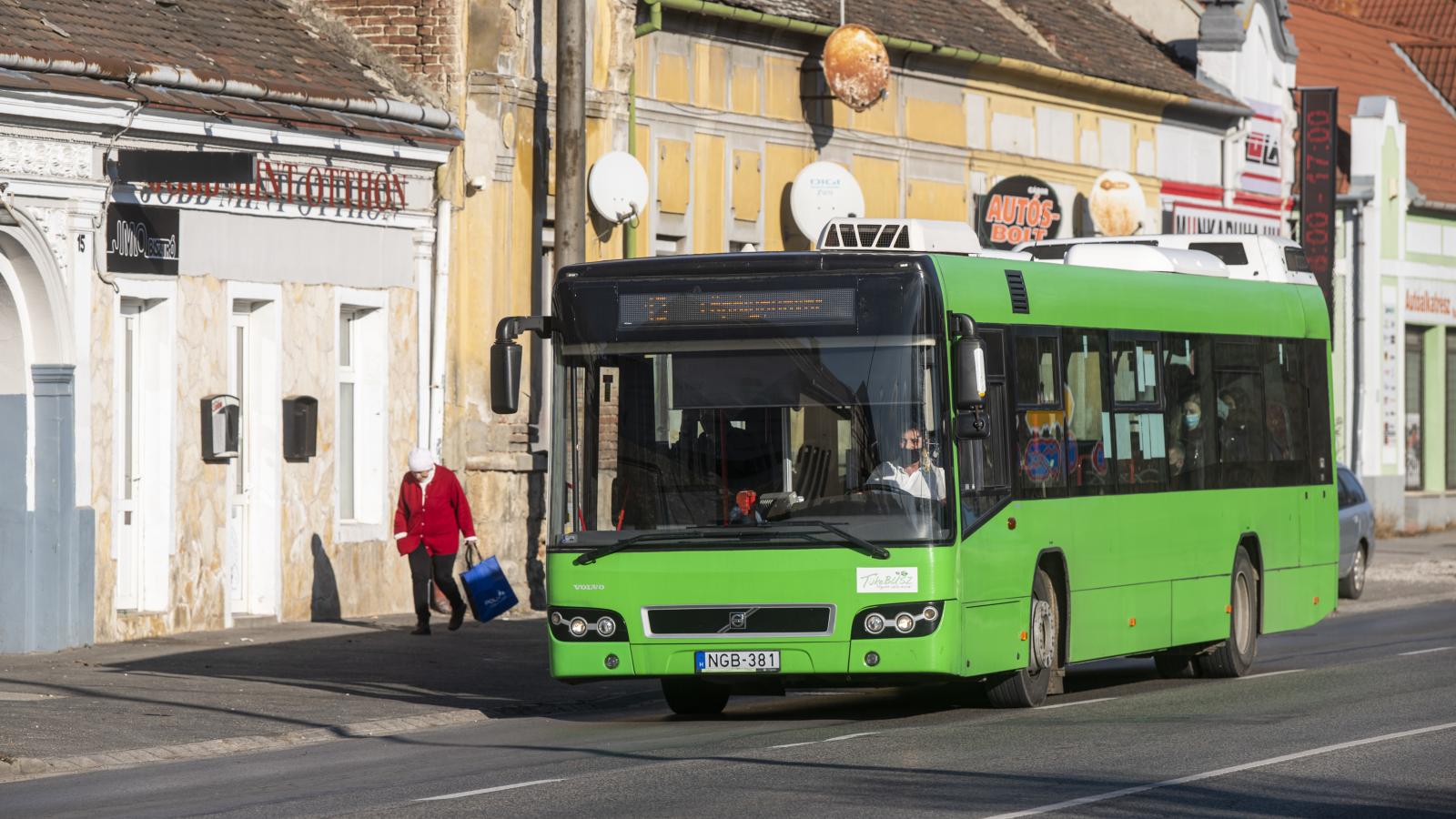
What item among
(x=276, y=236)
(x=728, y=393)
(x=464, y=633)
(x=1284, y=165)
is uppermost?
(x=1284, y=165)

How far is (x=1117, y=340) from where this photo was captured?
18.1 meters

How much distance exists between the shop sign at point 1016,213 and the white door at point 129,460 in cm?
1567

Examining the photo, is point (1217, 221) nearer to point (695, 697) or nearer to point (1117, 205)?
point (1117, 205)

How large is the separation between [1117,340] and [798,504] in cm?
371

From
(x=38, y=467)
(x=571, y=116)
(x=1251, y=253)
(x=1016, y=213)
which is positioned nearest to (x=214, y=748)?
(x=38, y=467)

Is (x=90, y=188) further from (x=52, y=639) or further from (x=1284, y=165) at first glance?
(x=1284, y=165)

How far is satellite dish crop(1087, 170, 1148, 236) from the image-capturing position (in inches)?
1470

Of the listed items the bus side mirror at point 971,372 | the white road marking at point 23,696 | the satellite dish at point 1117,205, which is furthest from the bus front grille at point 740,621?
the satellite dish at point 1117,205

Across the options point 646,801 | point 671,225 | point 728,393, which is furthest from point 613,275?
point 671,225

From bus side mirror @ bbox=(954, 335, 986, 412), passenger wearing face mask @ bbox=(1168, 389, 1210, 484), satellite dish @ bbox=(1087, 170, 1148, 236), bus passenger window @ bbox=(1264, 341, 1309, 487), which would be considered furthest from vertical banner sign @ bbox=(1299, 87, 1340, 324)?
bus side mirror @ bbox=(954, 335, 986, 412)

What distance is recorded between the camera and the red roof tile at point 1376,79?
161 ft

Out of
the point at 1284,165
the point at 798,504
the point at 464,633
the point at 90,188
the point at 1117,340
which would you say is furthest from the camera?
the point at 1284,165

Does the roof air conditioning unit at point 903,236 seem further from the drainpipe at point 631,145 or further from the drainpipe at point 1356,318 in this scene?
the drainpipe at point 1356,318

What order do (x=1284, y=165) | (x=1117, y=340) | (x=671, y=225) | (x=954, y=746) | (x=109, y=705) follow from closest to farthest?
(x=954, y=746), (x=109, y=705), (x=1117, y=340), (x=671, y=225), (x=1284, y=165)
